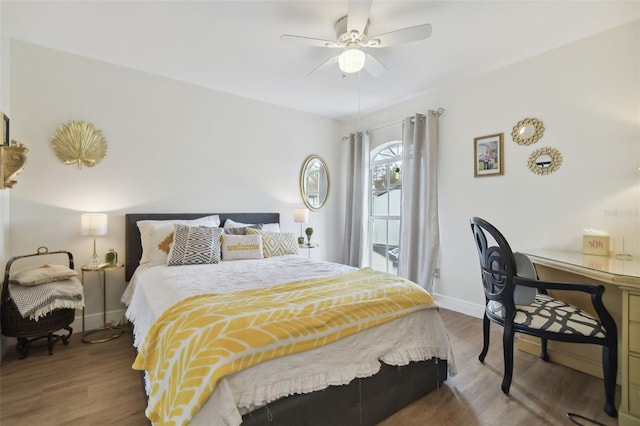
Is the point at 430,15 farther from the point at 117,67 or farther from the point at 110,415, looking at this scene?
the point at 110,415

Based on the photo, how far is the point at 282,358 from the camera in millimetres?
1300

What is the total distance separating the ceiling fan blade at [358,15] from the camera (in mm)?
1798

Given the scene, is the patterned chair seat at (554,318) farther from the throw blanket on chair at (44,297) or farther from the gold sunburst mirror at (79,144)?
the gold sunburst mirror at (79,144)

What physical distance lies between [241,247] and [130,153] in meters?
1.58

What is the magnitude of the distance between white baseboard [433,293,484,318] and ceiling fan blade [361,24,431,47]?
2.75m

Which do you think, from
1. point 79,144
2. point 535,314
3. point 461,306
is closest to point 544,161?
point 535,314

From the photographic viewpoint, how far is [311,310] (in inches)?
58.4

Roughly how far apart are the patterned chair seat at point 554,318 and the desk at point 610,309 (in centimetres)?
15

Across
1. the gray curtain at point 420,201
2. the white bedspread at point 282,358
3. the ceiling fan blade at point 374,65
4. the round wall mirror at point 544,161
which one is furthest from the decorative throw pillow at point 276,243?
the round wall mirror at point 544,161

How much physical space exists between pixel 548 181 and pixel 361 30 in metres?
2.22

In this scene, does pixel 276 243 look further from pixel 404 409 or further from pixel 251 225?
pixel 404 409

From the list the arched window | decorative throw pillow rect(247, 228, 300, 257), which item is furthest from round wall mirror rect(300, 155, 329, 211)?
decorative throw pillow rect(247, 228, 300, 257)

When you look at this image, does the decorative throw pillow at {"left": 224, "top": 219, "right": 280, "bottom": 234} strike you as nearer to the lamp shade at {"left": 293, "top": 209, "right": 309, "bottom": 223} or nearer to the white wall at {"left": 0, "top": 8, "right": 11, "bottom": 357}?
the lamp shade at {"left": 293, "top": 209, "right": 309, "bottom": 223}

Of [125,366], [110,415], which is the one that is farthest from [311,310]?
[125,366]
